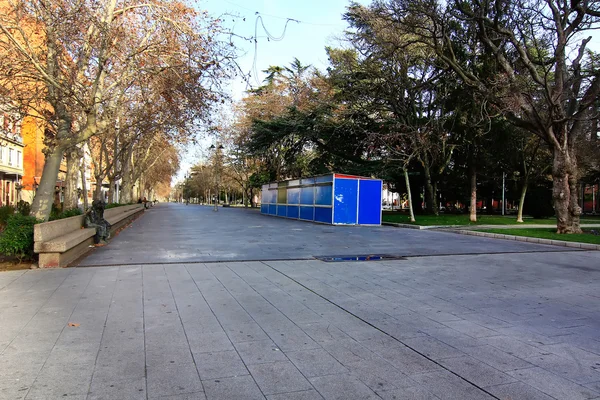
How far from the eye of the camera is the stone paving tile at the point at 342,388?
334 centimetres

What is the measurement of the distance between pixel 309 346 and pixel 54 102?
1105 centimetres

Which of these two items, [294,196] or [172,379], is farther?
[294,196]

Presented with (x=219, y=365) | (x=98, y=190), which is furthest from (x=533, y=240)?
(x=98, y=190)

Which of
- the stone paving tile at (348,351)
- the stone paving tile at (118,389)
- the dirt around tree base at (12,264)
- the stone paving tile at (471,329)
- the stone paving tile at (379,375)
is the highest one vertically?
the dirt around tree base at (12,264)

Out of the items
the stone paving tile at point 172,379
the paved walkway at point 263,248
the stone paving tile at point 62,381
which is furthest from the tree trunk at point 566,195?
the stone paving tile at point 62,381

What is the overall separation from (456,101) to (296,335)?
24241 millimetres

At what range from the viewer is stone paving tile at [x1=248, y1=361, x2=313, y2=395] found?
3.48m

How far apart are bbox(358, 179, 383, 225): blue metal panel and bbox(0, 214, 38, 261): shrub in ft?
55.2

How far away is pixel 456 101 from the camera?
25844 millimetres

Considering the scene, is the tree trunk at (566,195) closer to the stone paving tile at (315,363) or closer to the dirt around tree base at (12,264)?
the stone paving tile at (315,363)

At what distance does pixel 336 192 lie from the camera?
75.4 ft

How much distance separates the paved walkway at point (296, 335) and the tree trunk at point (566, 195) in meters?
10.2

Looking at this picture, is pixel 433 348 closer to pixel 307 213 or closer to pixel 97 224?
pixel 97 224

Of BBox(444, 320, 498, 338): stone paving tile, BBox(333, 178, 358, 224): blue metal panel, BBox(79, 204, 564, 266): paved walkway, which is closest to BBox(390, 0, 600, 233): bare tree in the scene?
BBox(79, 204, 564, 266): paved walkway
